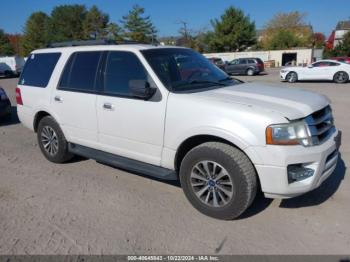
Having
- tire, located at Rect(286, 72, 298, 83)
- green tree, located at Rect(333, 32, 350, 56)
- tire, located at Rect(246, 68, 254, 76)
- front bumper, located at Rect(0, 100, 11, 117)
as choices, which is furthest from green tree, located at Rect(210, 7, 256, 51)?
front bumper, located at Rect(0, 100, 11, 117)

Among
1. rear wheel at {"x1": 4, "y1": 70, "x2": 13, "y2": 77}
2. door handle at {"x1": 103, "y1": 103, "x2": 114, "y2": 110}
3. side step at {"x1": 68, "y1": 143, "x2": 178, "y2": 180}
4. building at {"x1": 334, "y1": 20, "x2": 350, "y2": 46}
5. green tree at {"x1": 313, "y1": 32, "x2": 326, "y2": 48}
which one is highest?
building at {"x1": 334, "y1": 20, "x2": 350, "y2": 46}

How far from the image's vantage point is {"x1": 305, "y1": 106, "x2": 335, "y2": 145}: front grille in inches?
132

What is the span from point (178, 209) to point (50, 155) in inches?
109

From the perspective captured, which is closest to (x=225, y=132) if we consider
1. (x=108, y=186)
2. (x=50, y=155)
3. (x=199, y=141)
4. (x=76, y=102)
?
(x=199, y=141)

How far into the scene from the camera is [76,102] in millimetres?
4812

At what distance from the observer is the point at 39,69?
5.59m

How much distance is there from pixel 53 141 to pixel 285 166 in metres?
3.84

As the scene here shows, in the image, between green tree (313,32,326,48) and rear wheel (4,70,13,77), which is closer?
rear wheel (4,70,13,77)

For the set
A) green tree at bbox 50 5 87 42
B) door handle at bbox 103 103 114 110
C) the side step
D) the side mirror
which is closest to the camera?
the side mirror

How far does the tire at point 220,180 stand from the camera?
3.38m

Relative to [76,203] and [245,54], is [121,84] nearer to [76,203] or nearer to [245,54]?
[76,203]

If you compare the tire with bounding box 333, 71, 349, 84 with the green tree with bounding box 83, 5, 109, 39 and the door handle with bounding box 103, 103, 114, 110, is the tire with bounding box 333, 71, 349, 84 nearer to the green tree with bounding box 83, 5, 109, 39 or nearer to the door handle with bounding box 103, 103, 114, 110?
the door handle with bounding box 103, 103, 114, 110

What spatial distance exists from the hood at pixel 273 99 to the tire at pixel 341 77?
56.9 ft

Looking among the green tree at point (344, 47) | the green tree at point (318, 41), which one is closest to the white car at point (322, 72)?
the green tree at point (344, 47)
